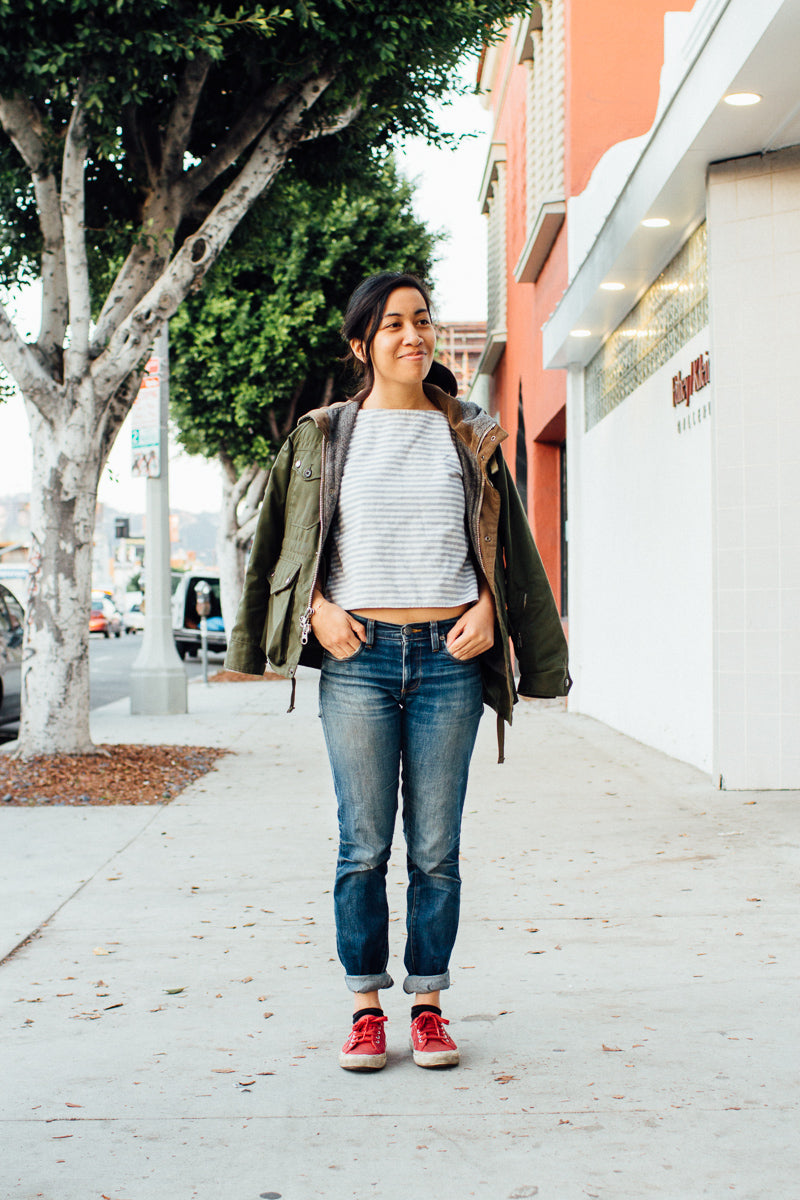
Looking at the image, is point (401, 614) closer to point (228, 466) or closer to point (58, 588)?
point (58, 588)

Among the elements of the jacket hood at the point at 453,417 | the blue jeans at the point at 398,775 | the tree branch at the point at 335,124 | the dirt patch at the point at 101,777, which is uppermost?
the tree branch at the point at 335,124

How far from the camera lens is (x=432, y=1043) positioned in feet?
10.9

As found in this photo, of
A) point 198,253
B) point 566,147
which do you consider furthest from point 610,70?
point 198,253

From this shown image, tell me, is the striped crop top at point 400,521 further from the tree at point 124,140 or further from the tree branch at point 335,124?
the tree branch at point 335,124

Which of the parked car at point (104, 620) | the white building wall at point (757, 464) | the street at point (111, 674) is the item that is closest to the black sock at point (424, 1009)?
the white building wall at point (757, 464)

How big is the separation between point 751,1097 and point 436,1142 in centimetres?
78

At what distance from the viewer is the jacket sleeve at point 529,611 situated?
3492 mm

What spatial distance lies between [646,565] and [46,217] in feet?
16.9

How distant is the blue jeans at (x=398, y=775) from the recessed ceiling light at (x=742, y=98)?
4.09m

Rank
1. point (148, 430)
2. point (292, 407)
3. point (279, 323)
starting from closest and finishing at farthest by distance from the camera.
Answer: point (148, 430), point (279, 323), point (292, 407)

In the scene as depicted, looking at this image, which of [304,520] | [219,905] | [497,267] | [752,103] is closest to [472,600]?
[304,520]

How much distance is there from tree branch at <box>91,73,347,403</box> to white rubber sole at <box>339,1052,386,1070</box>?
6.37m

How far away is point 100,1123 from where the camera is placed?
3.00 meters

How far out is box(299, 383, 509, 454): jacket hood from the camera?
3416 mm
